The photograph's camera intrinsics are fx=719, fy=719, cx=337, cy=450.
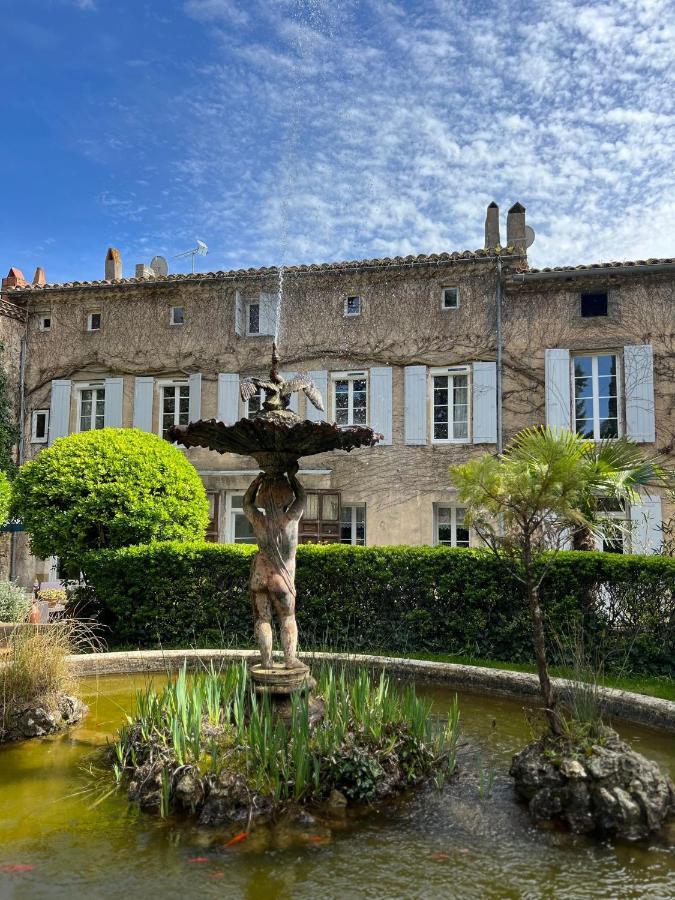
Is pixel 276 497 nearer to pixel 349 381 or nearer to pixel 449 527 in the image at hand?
pixel 449 527

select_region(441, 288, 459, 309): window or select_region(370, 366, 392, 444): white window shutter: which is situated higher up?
select_region(441, 288, 459, 309): window

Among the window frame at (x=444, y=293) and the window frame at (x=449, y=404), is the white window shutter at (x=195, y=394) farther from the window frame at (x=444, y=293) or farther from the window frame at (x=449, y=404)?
the window frame at (x=444, y=293)

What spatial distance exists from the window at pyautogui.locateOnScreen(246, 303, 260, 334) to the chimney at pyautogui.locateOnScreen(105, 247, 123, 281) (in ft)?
16.0

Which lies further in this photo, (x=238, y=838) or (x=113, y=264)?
(x=113, y=264)

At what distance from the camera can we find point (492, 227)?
16297mm

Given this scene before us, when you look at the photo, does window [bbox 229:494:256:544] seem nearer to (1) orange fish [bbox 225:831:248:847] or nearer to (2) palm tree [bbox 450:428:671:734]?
(2) palm tree [bbox 450:428:671:734]

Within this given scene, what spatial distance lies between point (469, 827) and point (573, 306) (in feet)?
41.0

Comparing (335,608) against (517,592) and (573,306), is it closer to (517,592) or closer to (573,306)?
(517,592)

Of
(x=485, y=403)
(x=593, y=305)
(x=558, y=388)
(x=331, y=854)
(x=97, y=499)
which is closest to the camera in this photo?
(x=331, y=854)

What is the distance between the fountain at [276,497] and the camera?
491 centimetres

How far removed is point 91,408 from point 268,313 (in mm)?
4863

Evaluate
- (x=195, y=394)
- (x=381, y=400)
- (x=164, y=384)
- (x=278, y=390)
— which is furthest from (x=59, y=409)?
(x=278, y=390)

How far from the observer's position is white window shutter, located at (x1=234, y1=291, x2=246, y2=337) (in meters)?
16.2

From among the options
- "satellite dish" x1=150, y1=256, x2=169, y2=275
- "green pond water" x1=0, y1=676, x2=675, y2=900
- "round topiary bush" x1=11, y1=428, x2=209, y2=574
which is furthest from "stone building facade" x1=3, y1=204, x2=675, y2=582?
"green pond water" x1=0, y1=676, x2=675, y2=900
